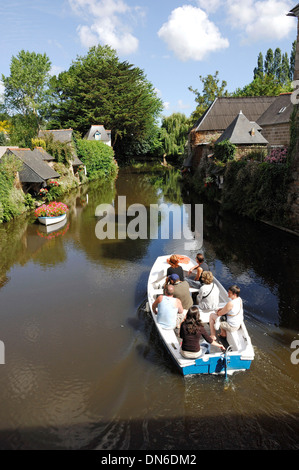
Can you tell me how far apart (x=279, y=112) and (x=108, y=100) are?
29.1 meters

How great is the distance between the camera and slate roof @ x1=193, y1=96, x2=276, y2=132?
37.3 metres

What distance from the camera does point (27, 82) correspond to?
189 feet

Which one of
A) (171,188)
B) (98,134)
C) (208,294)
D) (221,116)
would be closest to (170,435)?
(208,294)

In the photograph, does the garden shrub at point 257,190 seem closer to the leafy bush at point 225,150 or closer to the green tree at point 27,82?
the leafy bush at point 225,150

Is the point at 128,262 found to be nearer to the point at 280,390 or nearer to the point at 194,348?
the point at 194,348

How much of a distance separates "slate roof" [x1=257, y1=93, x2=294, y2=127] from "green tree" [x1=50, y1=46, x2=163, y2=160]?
24501 millimetres

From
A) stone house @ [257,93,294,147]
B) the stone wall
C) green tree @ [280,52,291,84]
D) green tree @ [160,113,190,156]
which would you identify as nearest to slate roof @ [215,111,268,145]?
stone house @ [257,93,294,147]

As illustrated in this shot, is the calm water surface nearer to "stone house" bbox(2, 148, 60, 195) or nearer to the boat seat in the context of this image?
the boat seat

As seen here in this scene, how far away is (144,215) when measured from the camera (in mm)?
20938

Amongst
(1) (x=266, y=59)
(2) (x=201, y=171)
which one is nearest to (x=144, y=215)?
(2) (x=201, y=171)

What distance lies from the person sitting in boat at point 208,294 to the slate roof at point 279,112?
2207cm

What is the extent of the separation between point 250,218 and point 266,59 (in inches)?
3529

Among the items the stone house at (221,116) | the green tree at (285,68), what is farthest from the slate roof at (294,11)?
the green tree at (285,68)

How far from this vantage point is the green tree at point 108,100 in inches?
1905
